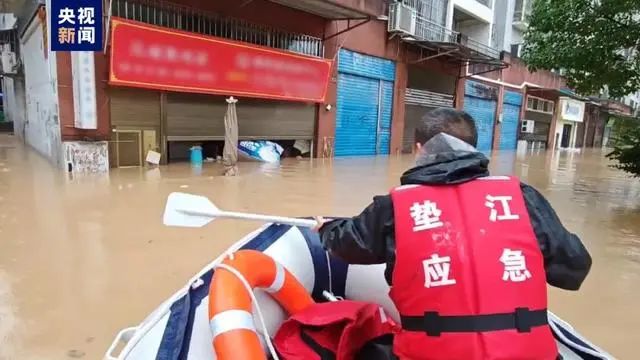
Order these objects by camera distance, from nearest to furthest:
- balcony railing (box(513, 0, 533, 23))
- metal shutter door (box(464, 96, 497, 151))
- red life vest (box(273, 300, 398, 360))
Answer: red life vest (box(273, 300, 398, 360)) < metal shutter door (box(464, 96, 497, 151)) < balcony railing (box(513, 0, 533, 23))

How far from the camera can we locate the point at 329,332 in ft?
6.10

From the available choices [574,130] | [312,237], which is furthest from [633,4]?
[574,130]

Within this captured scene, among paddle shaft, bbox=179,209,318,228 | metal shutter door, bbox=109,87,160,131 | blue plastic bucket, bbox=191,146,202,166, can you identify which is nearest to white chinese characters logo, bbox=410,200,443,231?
paddle shaft, bbox=179,209,318,228

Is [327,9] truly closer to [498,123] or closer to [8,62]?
[8,62]

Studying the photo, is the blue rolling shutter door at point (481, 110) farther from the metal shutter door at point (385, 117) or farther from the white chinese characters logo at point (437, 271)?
the white chinese characters logo at point (437, 271)

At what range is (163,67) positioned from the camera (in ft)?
29.6

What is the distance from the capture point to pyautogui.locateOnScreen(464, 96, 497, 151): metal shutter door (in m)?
19.5

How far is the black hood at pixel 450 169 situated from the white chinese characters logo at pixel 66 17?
26.5 feet

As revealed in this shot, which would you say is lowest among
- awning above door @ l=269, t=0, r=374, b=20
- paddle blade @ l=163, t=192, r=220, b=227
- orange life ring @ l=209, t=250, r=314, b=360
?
orange life ring @ l=209, t=250, r=314, b=360

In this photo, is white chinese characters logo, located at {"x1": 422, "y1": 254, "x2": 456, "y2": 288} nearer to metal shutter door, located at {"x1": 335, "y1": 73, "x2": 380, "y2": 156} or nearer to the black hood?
the black hood

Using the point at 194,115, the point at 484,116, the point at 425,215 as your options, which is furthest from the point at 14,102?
the point at 425,215

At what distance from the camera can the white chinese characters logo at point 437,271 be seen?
1.28 m

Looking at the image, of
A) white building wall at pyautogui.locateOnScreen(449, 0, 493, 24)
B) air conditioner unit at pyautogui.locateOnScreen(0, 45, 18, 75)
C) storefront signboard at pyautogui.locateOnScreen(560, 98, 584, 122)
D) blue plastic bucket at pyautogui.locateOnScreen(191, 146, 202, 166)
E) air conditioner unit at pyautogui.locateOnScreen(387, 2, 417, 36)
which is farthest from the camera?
storefront signboard at pyautogui.locateOnScreen(560, 98, 584, 122)

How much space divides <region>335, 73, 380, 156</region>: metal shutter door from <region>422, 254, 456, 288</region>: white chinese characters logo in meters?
12.3
